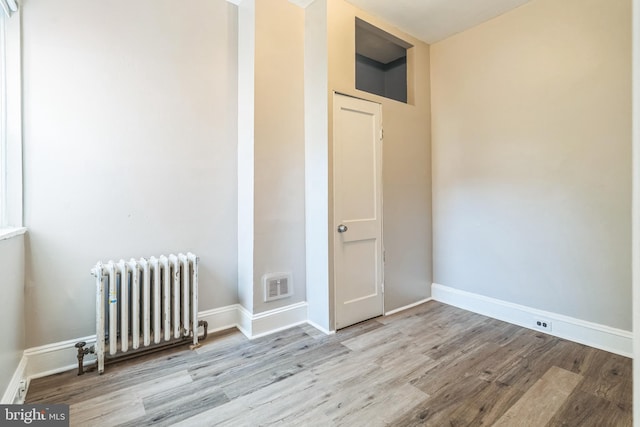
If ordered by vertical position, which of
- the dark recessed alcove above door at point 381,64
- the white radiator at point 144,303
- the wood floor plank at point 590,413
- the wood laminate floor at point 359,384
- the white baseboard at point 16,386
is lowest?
the wood floor plank at point 590,413

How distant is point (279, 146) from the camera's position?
261 centimetres

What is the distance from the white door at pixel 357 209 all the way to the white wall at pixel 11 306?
2077 mm

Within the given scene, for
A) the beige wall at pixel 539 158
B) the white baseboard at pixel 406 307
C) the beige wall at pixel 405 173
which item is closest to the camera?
the beige wall at pixel 539 158

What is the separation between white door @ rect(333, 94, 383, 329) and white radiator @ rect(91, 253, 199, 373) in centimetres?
123

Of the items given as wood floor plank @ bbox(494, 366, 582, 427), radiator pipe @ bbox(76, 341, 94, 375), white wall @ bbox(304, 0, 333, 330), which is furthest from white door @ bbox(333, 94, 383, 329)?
radiator pipe @ bbox(76, 341, 94, 375)

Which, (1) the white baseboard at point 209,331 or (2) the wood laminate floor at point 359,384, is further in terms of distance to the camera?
(1) the white baseboard at point 209,331

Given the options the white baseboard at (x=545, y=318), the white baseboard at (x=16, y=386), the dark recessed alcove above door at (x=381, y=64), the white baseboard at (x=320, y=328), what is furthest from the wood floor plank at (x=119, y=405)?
the dark recessed alcove above door at (x=381, y=64)

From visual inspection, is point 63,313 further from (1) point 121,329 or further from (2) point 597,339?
(2) point 597,339

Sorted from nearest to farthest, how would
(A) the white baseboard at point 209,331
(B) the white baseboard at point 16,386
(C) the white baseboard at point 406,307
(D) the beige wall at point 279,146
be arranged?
(B) the white baseboard at point 16,386, (A) the white baseboard at point 209,331, (D) the beige wall at point 279,146, (C) the white baseboard at point 406,307

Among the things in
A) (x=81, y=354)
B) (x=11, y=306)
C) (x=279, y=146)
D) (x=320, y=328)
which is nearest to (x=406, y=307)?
(x=320, y=328)

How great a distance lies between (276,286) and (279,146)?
1249 millimetres

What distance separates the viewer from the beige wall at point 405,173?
277 centimetres

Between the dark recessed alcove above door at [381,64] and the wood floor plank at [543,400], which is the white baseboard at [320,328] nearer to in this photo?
the wood floor plank at [543,400]

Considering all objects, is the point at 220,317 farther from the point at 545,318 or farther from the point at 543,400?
the point at 545,318
